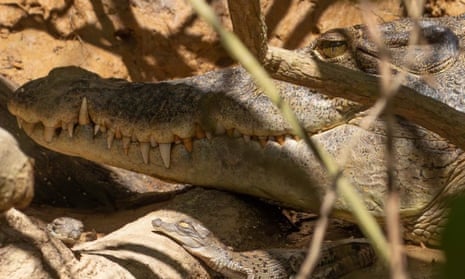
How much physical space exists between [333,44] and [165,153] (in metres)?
0.92

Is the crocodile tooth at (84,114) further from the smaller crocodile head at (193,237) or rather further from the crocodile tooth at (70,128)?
the smaller crocodile head at (193,237)

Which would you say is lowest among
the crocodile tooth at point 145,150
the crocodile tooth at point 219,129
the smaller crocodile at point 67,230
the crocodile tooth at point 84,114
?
the smaller crocodile at point 67,230

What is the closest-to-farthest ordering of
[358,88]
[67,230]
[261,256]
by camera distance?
[358,88]
[67,230]
[261,256]

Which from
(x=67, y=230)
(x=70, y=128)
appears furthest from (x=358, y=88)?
(x=70, y=128)

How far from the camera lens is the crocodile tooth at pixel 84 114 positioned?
373cm

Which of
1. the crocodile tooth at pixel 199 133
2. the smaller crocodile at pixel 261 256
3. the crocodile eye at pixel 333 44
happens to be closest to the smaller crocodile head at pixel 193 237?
the smaller crocodile at pixel 261 256

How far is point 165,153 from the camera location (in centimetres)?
375

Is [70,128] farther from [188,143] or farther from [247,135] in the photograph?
[247,135]

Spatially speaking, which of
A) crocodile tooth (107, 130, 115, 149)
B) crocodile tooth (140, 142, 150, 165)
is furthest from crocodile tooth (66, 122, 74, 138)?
crocodile tooth (140, 142, 150, 165)

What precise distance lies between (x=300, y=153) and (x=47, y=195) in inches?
60.5

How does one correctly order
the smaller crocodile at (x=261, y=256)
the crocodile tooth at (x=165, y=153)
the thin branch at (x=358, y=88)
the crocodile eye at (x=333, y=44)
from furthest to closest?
the crocodile eye at (x=333, y=44)
the crocodile tooth at (x=165, y=153)
the smaller crocodile at (x=261, y=256)
the thin branch at (x=358, y=88)

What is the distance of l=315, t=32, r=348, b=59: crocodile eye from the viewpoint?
3.85 meters

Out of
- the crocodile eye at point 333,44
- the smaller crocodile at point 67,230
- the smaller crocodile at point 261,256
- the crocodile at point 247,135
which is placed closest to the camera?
the smaller crocodile at point 67,230

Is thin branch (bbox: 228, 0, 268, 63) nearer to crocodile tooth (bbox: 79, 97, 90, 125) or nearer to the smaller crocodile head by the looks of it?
the smaller crocodile head
